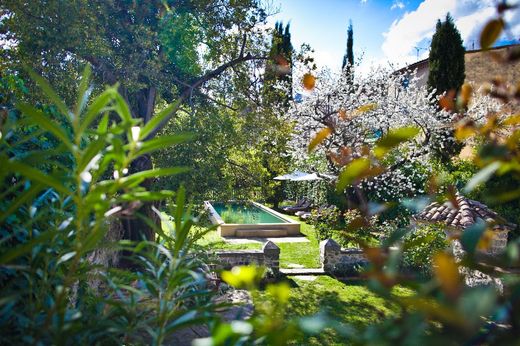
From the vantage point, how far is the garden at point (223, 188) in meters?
0.69

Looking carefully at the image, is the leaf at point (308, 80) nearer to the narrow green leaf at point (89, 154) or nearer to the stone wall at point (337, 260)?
the narrow green leaf at point (89, 154)

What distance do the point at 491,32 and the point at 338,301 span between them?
7.93m

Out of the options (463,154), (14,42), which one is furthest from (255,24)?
(463,154)

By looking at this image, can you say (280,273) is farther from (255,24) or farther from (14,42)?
(14,42)

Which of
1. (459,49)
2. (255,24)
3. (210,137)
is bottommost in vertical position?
(210,137)

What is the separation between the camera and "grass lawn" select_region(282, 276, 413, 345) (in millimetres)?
7148

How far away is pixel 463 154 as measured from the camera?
76.2 feet

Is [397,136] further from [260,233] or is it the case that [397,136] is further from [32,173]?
[260,233]

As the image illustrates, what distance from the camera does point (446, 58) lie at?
771 inches

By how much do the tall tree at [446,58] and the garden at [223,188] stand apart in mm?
93

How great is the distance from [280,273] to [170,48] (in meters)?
5.51

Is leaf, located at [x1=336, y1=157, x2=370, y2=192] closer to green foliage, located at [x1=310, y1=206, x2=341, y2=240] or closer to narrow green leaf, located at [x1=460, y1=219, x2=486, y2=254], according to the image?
narrow green leaf, located at [x1=460, y1=219, x2=486, y2=254]

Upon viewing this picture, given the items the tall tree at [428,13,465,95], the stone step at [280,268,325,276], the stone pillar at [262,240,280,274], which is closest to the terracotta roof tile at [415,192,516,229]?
the stone step at [280,268,325,276]

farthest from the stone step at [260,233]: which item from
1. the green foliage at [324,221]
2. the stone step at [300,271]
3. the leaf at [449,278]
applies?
the leaf at [449,278]
